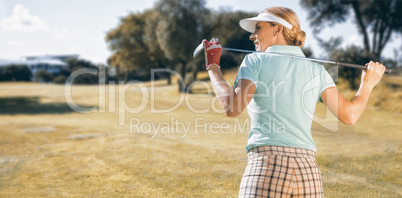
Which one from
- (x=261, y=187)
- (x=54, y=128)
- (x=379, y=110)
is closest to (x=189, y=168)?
(x=261, y=187)

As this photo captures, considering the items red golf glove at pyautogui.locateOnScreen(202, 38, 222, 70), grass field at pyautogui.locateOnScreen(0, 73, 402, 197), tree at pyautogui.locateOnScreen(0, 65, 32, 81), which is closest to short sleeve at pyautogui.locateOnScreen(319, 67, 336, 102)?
red golf glove at pyautogui.locateOnScreen(202, 38, 222, 70)

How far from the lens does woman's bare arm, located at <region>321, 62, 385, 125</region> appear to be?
7.77 ft

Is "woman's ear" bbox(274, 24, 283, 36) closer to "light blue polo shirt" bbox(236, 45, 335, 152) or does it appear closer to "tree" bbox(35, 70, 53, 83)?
"light blue polo shirt" bbox(236, 45, 335, 152)

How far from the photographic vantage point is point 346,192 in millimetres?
5762

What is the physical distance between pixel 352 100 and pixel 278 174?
2.27 feet

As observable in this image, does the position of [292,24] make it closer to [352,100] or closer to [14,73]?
[352,100]

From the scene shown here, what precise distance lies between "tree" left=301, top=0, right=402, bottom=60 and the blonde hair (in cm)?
2712

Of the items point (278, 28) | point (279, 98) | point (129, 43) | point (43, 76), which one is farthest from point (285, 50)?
point (43, 76)

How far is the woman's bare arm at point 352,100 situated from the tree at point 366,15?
26926mm

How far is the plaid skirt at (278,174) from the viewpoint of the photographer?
224 cm

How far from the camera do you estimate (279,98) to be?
7.41 ft

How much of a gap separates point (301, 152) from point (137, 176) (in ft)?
15.3

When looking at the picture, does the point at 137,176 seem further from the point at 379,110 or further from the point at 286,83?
the point at 379,110

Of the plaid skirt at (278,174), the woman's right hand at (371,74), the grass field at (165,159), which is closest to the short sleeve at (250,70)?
the plaid skirt at (278,174)
